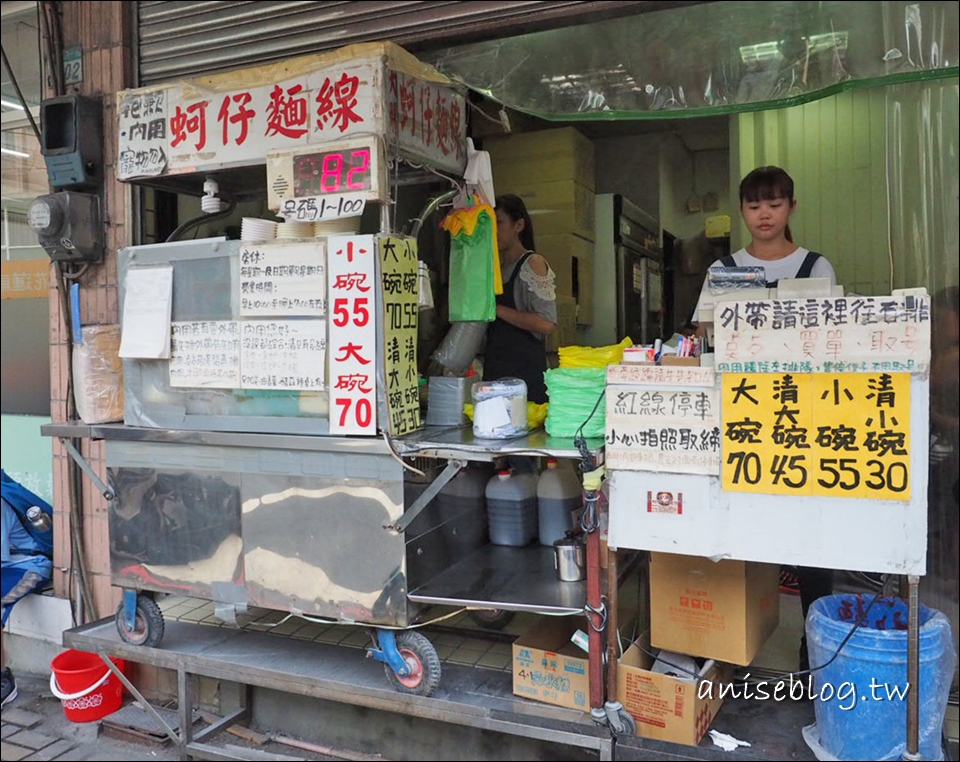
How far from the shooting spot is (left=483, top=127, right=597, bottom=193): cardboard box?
5691 mm

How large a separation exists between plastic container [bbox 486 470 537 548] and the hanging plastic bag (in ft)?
2.66

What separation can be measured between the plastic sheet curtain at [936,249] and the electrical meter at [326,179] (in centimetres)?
221

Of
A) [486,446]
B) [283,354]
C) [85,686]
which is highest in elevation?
[283,354]

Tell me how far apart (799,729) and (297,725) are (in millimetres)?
2478

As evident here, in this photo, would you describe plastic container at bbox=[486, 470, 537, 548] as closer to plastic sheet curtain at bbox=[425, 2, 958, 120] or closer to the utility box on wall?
plastic sheet curtain at bbox=[425, 2, 958, 120]

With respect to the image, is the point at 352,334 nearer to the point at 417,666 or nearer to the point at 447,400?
the point at 447,400

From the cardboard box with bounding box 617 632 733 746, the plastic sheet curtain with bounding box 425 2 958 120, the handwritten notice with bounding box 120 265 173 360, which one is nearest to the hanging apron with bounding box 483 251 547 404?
the plastic sheet curtain with bounding box 425 2 958 120

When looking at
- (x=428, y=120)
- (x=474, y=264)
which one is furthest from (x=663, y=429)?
(x=428, y=120)

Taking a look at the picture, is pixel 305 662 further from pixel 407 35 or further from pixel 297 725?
pixel 407 35

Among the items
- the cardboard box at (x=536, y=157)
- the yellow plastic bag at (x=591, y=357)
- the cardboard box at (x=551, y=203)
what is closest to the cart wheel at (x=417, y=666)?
the yellow plastic bag at (x=591, y=357)

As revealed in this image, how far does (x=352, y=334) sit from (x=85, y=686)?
2.68 meters

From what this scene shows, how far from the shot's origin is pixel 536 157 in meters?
5.77

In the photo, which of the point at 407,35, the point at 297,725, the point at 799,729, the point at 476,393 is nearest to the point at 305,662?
the point at 297,725

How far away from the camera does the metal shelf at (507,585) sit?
3039mm
